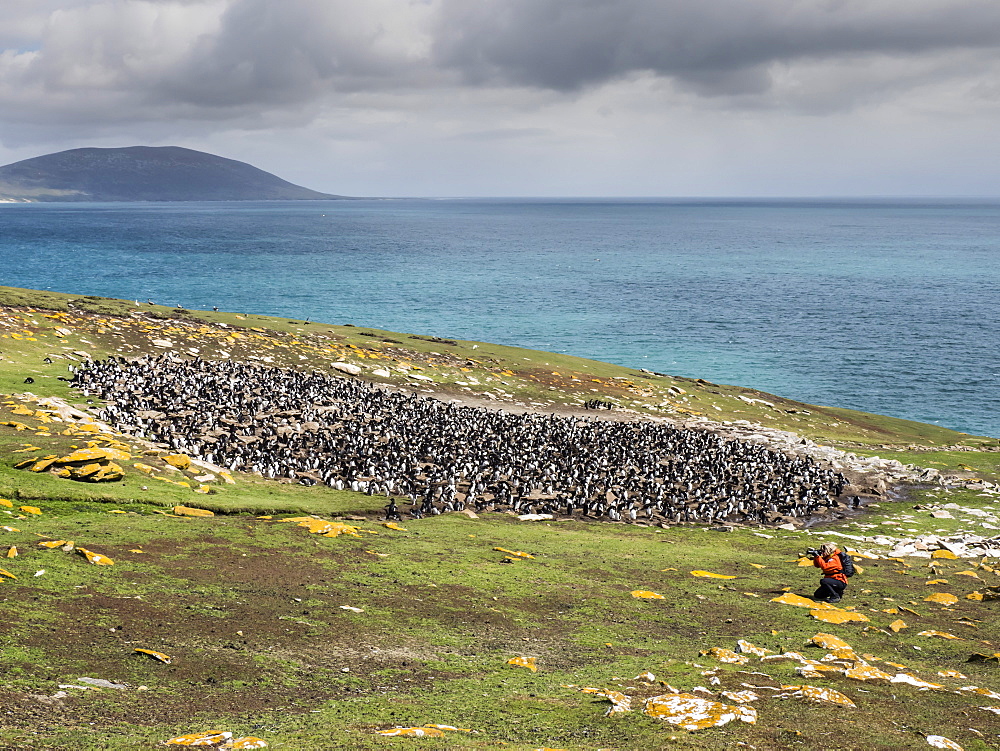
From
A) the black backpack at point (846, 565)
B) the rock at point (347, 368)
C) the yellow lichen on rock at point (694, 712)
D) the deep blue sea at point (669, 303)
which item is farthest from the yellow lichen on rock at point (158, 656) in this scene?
the deep blue sea at point (669, 303)

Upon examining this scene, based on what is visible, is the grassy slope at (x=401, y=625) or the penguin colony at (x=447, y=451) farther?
the penguin colony at (x=447, y=451)

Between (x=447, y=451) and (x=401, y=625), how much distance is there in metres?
16.9

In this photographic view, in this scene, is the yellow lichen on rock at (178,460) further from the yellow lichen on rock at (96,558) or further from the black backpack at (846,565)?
the black backpack at (846,565)

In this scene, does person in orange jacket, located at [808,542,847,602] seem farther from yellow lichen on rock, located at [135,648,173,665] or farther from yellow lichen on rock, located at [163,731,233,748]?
yellow lichen on rock, located at [135,648,173,665]

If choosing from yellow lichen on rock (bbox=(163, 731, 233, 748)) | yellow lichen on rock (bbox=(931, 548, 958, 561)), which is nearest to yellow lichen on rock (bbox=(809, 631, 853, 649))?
yellow lichen on rock (bbox=(163, 731, 233, 748))

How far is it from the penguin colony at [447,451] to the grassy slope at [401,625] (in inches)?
76.7

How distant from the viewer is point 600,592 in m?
18.0

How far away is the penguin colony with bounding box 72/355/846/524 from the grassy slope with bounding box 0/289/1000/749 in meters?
1.95

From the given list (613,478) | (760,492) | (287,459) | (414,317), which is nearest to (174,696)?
(287,459)

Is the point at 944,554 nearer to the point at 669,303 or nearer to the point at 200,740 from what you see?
the point at 200,740

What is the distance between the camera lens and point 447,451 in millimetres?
31359

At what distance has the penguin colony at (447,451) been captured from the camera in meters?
27.6

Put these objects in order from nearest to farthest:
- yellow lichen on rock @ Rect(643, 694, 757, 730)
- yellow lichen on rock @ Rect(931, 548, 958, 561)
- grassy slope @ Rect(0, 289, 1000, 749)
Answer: grassy slope @ Rect(0, 289, 1000, 749)
yellow lichen on rock @ Rect(643, 694, 757, 730)
yellow lichen on rock @ Rect(931, 548, 958, 561)

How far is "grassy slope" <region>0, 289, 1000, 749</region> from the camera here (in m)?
10.4
